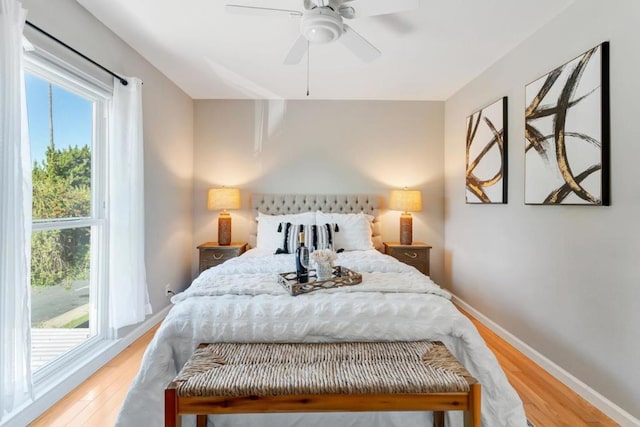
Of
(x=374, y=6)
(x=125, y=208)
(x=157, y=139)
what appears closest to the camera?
(x=374, y=6)

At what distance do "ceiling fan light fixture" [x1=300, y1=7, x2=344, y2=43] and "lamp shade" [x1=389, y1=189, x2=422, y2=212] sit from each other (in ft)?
7.31

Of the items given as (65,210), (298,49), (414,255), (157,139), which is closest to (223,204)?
(157,139)

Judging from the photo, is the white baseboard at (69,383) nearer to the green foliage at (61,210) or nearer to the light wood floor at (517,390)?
the light wood floor at (517,390)

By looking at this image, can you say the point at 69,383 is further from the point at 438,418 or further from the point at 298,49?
the point at 298,49

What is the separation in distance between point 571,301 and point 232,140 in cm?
382

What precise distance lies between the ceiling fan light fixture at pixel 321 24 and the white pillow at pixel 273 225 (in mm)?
2053

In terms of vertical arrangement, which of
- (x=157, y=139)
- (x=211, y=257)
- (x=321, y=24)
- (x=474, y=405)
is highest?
(x=321, y=24)

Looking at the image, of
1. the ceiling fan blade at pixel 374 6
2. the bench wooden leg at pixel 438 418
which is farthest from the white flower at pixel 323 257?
the ceiling fan blade at pixel 374 6

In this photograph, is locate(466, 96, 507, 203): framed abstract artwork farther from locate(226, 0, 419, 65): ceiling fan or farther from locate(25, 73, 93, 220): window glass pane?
locate(25, 73, 93, 220): window glass pane

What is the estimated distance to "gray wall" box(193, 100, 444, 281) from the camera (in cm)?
405

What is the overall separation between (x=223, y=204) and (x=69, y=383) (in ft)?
7.10

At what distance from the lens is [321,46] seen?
2.65 meters

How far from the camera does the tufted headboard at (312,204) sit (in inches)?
157

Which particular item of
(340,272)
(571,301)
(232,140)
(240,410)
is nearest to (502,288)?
(571,301)
